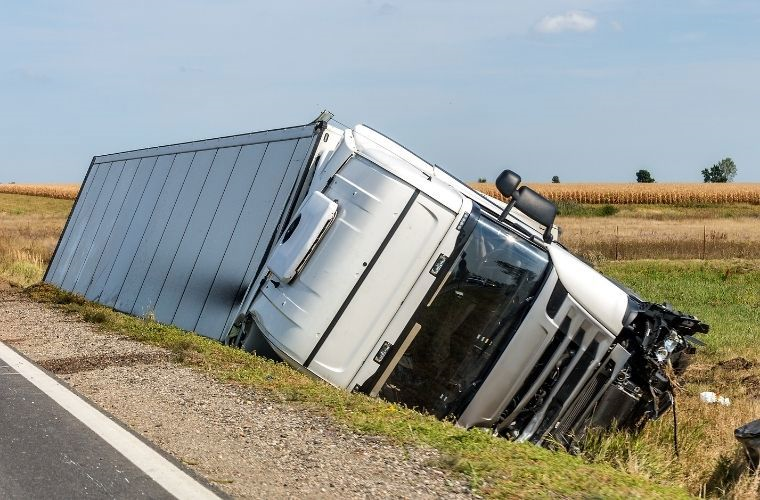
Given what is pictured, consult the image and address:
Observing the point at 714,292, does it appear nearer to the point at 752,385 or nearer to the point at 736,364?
the point at 736,364

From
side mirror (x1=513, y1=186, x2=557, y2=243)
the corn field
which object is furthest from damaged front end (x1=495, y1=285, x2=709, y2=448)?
the corn field

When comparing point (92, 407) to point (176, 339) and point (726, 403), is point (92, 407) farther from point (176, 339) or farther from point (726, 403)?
point (726, 403)

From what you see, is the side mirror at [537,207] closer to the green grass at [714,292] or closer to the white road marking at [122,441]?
the white road marking at [122,441]

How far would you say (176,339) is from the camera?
36.0 feet

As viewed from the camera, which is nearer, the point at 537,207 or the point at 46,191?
the point at 537,207

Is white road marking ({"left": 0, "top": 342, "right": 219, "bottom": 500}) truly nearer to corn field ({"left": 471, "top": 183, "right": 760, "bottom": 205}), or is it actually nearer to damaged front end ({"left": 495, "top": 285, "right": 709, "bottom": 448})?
damaged front end ({"left": 495, "top": 285, "right": 709, "bottom": 448})

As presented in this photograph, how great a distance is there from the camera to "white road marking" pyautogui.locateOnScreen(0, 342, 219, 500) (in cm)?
548

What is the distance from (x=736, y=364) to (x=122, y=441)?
11.9 metres

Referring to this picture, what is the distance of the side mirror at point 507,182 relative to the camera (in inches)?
326

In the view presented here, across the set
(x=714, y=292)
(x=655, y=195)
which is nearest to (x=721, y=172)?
(x=655, y=195)

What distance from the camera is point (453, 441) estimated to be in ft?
22.4

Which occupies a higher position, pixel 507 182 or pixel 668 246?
pixel 507 182

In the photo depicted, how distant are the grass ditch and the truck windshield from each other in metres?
0.39

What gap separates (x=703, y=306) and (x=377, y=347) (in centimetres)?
1870
